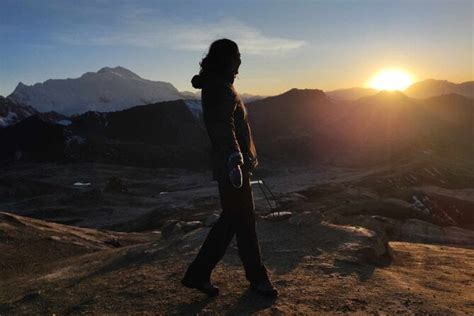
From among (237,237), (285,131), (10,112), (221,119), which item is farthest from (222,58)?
Answer: (10,112)

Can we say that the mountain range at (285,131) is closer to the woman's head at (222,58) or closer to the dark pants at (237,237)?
the dark pants at (237,237)

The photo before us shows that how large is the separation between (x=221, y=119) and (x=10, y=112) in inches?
4092

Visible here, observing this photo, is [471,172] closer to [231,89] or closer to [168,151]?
[168,151]

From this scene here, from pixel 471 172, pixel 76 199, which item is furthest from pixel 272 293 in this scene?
pixel 471 172

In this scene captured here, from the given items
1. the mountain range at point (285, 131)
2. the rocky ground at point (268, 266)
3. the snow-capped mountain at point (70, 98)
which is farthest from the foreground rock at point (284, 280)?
the snow-capped mountain at point (70, 98)

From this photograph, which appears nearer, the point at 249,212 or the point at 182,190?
the point at 249,212

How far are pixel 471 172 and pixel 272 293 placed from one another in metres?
51.9

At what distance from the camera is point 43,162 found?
66.4 m

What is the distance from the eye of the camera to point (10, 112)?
98.6 meters

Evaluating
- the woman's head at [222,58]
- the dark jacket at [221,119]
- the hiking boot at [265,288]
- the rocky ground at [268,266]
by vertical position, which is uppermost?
the woman's head at [222,58]

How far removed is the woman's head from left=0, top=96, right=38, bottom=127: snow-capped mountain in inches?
3733

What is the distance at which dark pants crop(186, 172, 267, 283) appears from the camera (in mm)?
4215

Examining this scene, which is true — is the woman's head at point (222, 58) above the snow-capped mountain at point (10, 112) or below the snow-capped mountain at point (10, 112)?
below

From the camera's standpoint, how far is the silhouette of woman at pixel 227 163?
3.99 meters
